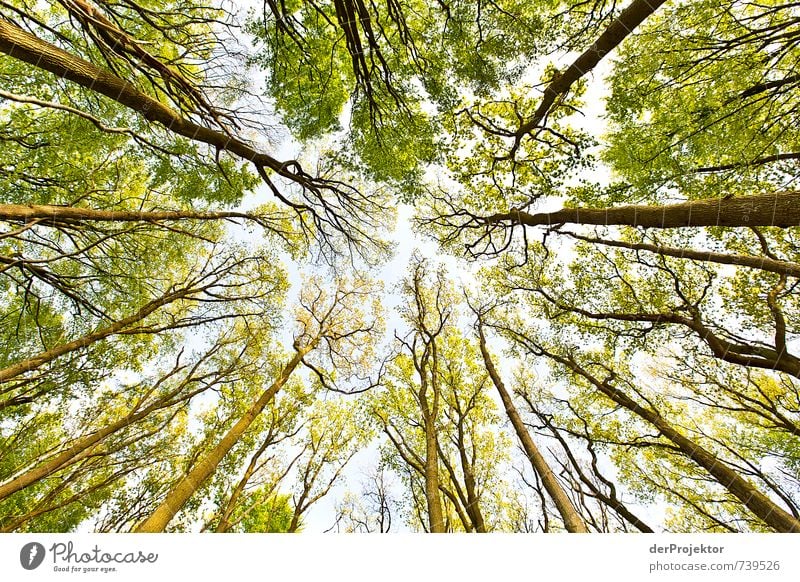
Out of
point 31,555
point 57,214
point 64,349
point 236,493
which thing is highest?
point 57,214

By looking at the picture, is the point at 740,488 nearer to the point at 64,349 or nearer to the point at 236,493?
the point at 236,493

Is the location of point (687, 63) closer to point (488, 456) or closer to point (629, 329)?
point (629, 329)

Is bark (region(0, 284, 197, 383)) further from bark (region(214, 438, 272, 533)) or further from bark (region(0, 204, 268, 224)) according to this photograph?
bark (region(214, 438, 272, 533))

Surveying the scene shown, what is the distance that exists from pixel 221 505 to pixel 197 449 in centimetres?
152

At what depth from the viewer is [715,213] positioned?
95.4 inches

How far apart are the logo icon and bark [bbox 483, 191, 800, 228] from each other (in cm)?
480

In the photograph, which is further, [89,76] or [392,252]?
[392,252]

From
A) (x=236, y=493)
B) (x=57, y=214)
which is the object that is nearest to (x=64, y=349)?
(x=57, y=214)

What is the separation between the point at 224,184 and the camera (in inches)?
188

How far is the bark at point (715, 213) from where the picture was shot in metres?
2.22

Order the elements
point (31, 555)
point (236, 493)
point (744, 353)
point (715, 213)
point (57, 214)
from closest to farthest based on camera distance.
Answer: point (31, 555)
point (715, 213)
point (57, 214)
point (744, 353)
point (236, 493)

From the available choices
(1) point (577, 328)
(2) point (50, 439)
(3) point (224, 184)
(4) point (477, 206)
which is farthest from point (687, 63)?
(2) point (50, 439)

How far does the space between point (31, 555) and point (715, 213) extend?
5053 mm

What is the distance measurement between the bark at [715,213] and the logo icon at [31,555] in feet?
15.7
